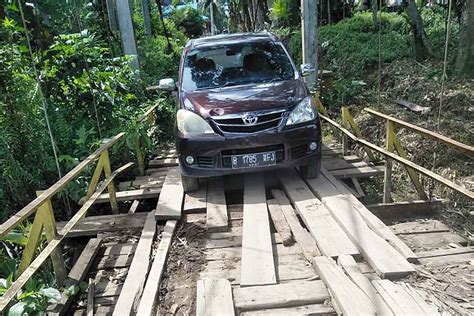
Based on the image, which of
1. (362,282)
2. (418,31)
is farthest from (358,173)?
(418,31)

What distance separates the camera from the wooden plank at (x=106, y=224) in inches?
169

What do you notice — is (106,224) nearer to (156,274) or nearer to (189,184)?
(189,184)

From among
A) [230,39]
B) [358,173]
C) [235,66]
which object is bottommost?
[358,173]

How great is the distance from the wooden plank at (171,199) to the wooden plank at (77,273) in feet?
2.21

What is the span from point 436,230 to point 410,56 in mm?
6433

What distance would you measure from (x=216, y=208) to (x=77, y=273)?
1523 millimetres

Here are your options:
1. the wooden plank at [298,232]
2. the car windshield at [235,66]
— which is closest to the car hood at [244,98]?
the car windshield at [235,66]

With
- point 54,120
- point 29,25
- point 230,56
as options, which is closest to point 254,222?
point 230,56

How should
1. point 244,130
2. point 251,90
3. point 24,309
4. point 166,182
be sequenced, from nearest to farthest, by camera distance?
point 24,309, point 244,130, point 251,90, point 166,182

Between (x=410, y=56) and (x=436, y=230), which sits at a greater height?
(x=410, y=56)

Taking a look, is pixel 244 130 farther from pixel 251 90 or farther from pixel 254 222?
pixel 254 222

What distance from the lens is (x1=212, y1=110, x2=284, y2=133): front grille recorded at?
4430 mm

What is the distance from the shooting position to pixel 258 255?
11.2ft

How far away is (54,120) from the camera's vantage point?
559cm
